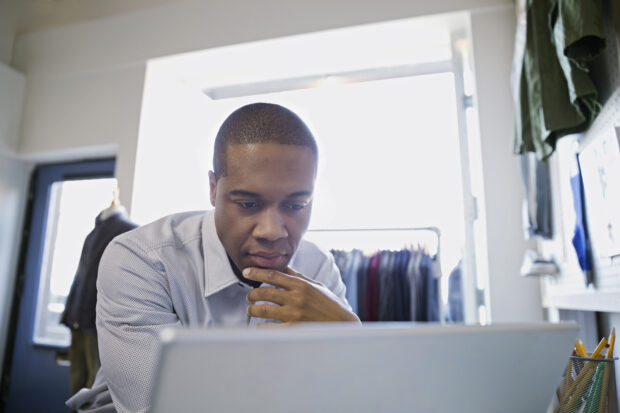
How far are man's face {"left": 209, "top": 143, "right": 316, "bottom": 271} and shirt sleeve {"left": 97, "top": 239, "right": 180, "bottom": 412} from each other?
0.19 m

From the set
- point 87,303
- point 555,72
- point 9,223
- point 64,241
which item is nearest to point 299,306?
point 555,72

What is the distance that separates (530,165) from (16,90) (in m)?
3.50

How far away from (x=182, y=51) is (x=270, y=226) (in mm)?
2398

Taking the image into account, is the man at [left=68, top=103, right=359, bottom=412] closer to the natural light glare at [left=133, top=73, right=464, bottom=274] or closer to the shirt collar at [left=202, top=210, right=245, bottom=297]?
the shirt collar at [left=202, top=210, right=245, bottom=297]

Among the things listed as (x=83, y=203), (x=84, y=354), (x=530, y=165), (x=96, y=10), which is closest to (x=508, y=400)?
(x=530, y=165)

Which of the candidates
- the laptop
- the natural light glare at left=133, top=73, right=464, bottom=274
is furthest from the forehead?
the natural light glare at left=133, top=73, right=464, bottom=274

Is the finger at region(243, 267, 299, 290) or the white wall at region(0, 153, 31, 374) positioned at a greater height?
the white wall at region(0, 153, 31, 374)

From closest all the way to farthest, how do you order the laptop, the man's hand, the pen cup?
the laptop
the pen cup
the man's hand

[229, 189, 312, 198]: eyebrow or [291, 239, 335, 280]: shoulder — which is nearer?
[229, 189, 312, 198]: eyebrow

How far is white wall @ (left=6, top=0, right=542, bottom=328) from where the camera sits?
221cm

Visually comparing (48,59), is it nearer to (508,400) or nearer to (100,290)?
(100,290)

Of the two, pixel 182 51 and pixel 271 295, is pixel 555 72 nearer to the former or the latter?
pixel 271 295

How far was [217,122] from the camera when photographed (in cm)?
347

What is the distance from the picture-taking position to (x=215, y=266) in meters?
1.06
